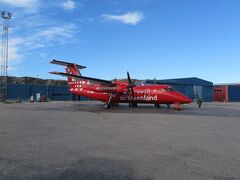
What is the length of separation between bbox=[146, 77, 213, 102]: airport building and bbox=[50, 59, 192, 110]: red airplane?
2045 inches

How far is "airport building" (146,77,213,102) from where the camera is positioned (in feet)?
303

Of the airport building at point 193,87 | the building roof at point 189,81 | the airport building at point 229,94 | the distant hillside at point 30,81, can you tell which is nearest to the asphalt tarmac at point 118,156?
the building roof at point 189,81

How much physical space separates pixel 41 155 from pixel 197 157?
434cm

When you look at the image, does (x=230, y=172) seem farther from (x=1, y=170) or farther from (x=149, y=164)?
(x=1, y=170)

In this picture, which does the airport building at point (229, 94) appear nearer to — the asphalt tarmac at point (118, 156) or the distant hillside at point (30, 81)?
the distant hillside at point (30, 81)

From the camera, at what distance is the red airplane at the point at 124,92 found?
3553cm

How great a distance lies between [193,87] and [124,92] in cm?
5943

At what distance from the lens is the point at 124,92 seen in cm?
3806

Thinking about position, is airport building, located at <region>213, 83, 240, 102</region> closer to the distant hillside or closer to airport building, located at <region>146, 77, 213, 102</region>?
airport building, located at <region>146, 77, 213, 102</region>

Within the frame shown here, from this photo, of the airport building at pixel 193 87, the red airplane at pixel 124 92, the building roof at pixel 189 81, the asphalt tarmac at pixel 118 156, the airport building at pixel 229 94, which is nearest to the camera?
the asphalt tarmac at pixel 118 156

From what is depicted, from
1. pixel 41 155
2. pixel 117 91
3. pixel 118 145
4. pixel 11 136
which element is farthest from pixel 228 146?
pixel 117 91

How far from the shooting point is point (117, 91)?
38156 mm

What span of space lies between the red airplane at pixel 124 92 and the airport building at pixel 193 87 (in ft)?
170

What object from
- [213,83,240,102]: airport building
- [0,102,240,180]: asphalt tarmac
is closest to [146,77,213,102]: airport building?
[213,83,240,102]: airport building
